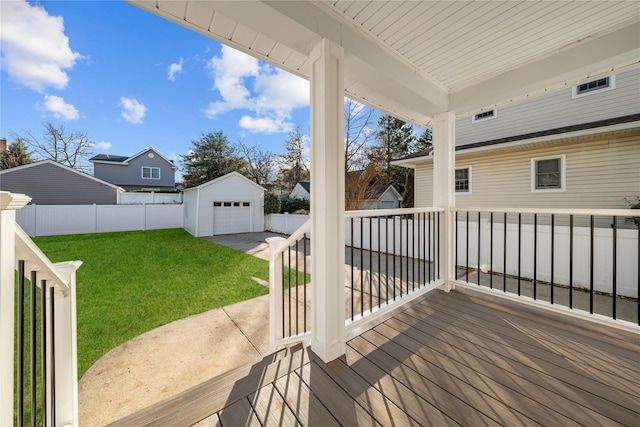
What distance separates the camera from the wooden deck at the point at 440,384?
1248 mm

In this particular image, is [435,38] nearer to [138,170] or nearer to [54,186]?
[54,186]

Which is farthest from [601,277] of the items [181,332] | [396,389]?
[181,332]

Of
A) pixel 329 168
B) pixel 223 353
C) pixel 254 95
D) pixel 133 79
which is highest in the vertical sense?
pixel 254 95

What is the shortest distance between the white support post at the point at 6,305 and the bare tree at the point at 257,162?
18.8m

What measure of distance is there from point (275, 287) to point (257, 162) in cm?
1843

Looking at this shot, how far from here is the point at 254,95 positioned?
1716 cm

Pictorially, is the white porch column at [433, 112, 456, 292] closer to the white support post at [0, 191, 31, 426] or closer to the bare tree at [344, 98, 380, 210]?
the white support post at [0, 191, 31, 426]

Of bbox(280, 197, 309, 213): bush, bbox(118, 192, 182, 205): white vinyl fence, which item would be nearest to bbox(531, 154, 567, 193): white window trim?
bbox(280, 197, 309, 213): bush

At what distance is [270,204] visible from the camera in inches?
504

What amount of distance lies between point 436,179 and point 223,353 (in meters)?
3.05

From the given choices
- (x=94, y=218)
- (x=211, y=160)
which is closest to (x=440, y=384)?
(x=94, y=218)

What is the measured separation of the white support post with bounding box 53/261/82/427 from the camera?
1.33 metres

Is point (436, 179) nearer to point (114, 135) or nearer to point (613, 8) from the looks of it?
point (613, 8)

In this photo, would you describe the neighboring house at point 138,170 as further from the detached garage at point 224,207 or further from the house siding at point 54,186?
the detached garage at point 224,207
